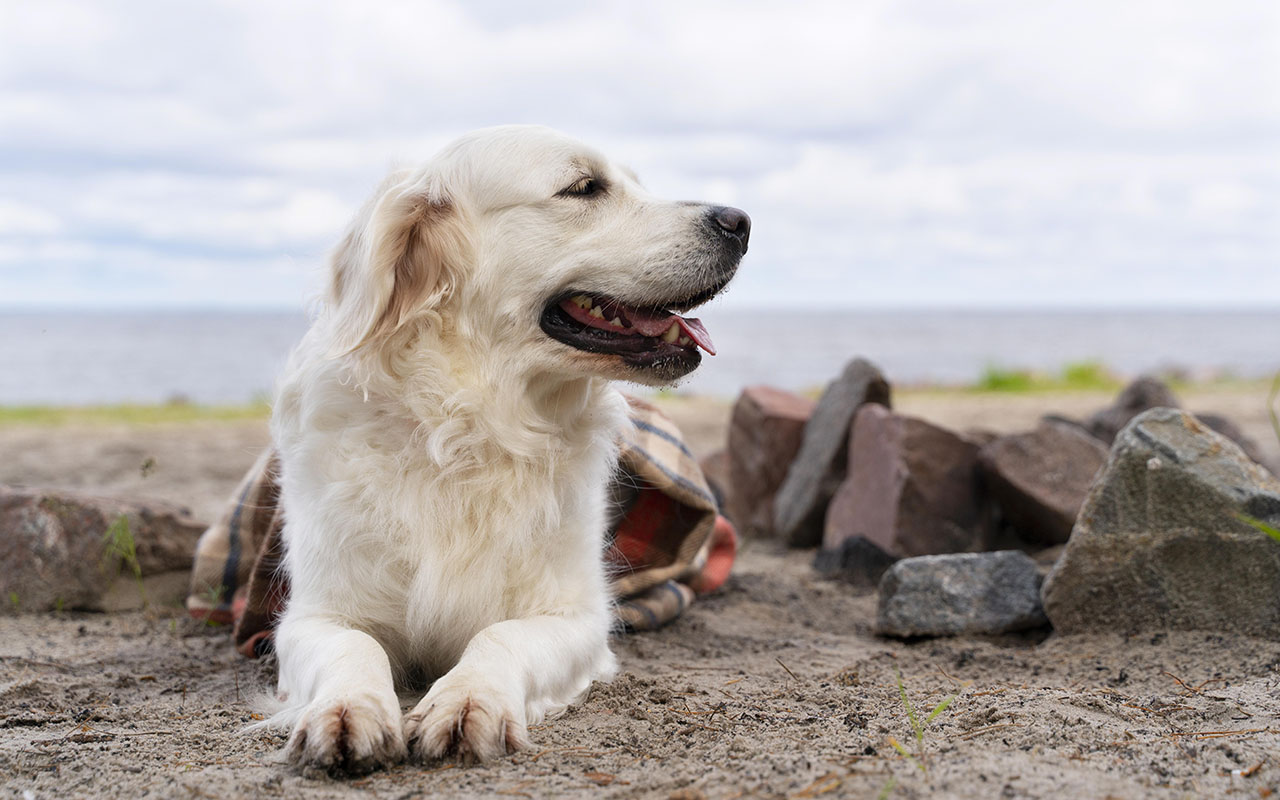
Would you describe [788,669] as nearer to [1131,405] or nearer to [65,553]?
[65,553]

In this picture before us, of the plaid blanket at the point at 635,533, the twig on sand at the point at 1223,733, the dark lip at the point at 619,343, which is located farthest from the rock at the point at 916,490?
the twig on sand at the point at 1223,733

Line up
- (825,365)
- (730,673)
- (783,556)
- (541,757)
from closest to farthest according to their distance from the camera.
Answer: (541,757)
(730,673)
(783,556)
(825,365)

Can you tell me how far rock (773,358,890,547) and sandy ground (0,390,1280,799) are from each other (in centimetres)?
103

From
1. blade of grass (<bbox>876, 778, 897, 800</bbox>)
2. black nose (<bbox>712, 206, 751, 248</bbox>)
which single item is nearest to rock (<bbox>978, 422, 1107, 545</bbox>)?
black nose (<bbox>712, 206, 751, 248</bbox>)

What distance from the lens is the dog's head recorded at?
292 centimetres

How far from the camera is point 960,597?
366cm

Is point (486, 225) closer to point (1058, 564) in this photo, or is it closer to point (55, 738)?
point (55, 738)

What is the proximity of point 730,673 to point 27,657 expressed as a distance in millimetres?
2350

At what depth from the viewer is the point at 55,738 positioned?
2428mm

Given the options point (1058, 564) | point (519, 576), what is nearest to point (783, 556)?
point (1058, 564)

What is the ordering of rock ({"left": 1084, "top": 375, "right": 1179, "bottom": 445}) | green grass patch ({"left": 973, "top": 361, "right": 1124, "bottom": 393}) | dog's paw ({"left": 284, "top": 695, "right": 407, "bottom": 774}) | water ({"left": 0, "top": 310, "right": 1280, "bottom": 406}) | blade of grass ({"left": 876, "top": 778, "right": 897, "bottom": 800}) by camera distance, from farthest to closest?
water ({"left": 0, "top": 310, "right": 1280, "bottom": 406}), green grass patch ({"left": 973, "top": 361, "right": 1124, "bottom": 393}), rock ({"left": 1084, "top": 375, "right": 1179, "bottom": 445}), dog's paw ({"left": 284, "top": 695, "right": 407, "bottom": 774}), blade of grass ({"left": 876, "top": 778, "right": 897, "bottom": 800})

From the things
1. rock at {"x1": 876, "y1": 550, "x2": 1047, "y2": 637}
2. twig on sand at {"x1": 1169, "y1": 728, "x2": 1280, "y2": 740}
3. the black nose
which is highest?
the black nose

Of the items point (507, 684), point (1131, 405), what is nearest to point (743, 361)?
point (1131, 405)

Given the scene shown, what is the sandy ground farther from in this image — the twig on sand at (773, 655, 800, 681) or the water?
the water
